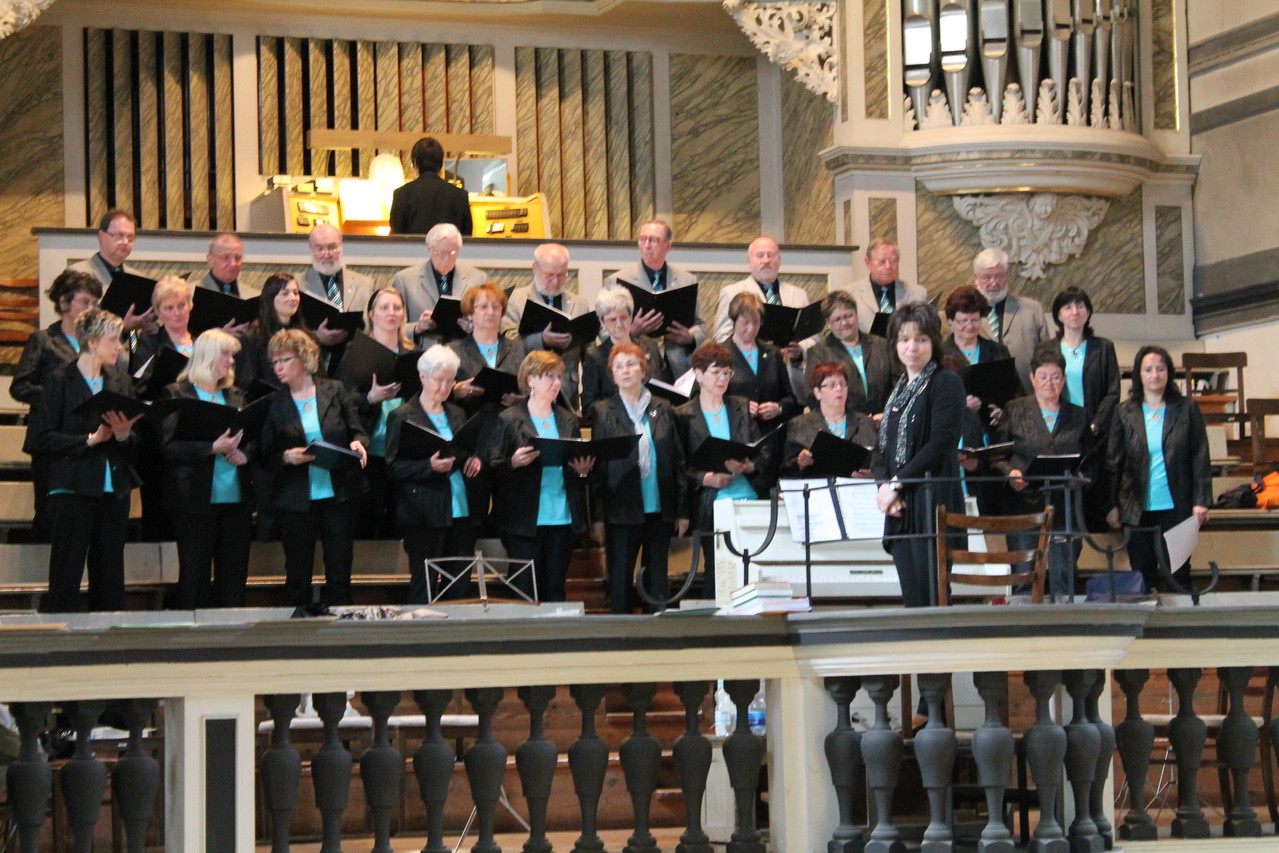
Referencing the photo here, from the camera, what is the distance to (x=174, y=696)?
15.3 ft

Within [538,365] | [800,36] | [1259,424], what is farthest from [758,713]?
[800,36]

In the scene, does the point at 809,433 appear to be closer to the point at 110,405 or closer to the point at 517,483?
the point at 517,483

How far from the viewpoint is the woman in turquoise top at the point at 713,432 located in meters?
7.48

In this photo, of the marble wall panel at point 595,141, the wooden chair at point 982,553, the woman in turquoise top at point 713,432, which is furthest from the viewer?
the marble wall panel at point 595,141

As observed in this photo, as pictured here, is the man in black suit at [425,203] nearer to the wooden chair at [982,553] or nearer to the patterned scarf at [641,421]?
the patterned scarf at [641,421]

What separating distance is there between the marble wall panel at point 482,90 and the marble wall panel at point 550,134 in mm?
318

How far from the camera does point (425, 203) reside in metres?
10.2

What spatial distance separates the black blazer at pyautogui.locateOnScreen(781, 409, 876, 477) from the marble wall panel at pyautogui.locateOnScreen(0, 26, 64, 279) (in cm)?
594

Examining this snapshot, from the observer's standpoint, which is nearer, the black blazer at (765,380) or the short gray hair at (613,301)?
the short gray hair at (613,301)

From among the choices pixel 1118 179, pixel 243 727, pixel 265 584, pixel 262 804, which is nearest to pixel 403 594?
pixel 265 584

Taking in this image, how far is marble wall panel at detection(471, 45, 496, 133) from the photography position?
12.5 meters

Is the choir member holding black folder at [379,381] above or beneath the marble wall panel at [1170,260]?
beneath

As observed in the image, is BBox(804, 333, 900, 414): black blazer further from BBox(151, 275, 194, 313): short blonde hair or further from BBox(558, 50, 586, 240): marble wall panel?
BBox(558, 50, 586, 240): marble wall panel

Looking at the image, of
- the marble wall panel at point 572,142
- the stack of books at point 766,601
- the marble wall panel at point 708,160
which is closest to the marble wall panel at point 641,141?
the marble wall panel at point 708,160
